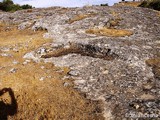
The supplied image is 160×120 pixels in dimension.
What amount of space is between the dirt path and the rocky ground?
0.63m

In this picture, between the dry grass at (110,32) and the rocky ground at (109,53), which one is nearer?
the rocky ground at (109,53)

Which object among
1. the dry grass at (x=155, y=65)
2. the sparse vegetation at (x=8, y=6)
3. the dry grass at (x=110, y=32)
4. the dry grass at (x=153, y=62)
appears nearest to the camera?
the dry grass at (x=155, y=65)

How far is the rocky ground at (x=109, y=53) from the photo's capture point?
1544 centimetres

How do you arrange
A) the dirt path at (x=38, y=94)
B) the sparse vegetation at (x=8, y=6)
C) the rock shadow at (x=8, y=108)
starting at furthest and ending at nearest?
the sparse vegetation at (x=8, y=6), the rock shadow at (x=8, y=108), the dirt path at (x=38, y=94)

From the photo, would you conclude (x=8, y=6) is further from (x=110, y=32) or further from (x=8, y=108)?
(x=8, y=108)

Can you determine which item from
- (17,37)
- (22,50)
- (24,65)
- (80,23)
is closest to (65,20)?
(80,23)

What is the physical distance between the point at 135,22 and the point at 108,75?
1351 cm

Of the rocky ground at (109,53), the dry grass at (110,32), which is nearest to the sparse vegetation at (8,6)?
the rocky ground at (109,53)

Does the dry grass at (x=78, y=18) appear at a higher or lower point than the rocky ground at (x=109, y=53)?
higher

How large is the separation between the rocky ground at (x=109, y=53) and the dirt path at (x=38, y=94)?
24.9 inches

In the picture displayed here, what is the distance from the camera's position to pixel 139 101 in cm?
1505

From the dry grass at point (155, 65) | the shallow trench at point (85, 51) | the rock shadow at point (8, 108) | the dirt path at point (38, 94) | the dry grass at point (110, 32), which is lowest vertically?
the rock shadow at point (8, 108)

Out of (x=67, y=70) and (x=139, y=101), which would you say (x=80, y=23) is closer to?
(x=67, y=70)

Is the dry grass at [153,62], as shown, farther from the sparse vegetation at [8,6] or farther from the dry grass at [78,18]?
the sparse vegetation at [8,6]
